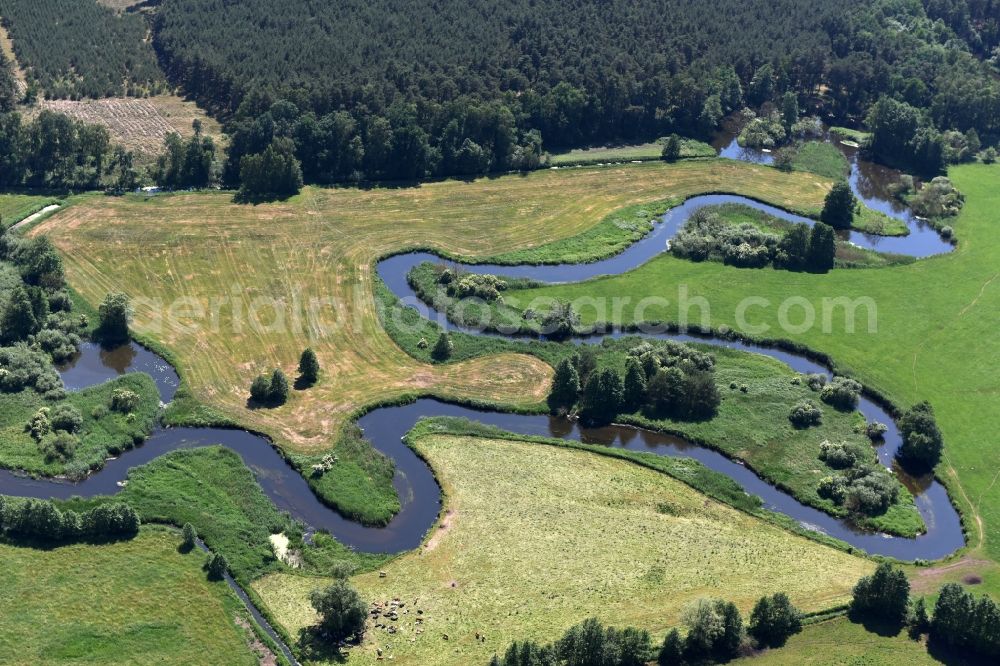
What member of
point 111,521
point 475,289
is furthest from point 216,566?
point 475,289

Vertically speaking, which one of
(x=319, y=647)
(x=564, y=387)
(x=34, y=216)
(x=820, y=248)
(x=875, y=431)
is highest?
(x=34, y=216)

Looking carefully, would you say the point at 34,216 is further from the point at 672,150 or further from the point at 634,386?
the point at 672,150

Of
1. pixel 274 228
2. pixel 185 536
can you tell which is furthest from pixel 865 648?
pixel 274 228

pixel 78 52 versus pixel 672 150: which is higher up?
pixel 78 52

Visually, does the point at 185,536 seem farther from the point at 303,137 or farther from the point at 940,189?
the point at 940,189

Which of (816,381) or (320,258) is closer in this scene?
(816,381)

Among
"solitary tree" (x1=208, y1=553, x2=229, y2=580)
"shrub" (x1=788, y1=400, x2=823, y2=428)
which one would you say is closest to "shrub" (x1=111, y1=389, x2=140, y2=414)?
"solitary tree" (x1=208, y1=553, x2=229, y2=580)

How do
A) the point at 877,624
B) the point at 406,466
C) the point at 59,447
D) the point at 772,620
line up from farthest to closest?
the point at 406,466 < the point at 59,447 < the point at 877,624 < the point at 772,620
